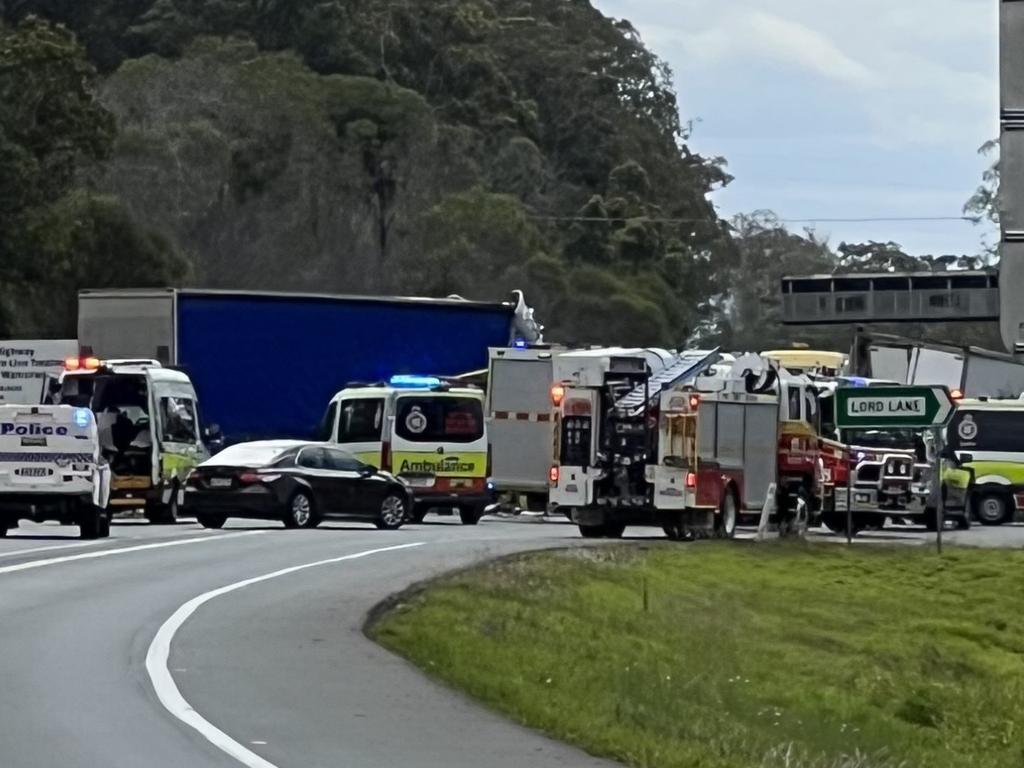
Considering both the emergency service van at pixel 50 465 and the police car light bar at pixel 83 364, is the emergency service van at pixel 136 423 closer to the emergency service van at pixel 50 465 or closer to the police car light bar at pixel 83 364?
the police car light bar at pixel 83 364

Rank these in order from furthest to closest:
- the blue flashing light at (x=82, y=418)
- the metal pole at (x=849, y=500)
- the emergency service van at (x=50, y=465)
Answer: the metal pole at (x=849, y=500) → the blue flashing light at (x=82, y=418) → the emergency service van at (x=50, y=465)

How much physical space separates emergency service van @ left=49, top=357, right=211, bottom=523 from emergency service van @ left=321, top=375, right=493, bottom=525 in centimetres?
306

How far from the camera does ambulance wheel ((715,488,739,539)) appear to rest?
33.3m

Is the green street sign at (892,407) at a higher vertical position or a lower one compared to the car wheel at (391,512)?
higher

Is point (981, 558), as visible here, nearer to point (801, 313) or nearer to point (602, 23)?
point (801, 313)

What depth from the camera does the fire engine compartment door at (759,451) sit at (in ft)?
111

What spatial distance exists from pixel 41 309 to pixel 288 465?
2870cm

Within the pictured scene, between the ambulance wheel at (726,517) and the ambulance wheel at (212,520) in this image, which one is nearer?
the ambulance wheel at (726,517)

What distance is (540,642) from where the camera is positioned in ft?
63.0

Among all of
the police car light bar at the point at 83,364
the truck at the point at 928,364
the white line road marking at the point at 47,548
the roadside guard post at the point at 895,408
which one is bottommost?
the white line road marking at the point at 47,548

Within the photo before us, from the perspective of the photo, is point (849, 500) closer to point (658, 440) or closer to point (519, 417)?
point (658, 440)

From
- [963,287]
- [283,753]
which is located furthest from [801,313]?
[283,753]

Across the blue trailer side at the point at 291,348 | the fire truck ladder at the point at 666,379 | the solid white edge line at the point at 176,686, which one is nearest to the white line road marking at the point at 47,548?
the solid white edge line at the point at 176,686

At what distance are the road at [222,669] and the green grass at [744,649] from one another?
0.56 m
